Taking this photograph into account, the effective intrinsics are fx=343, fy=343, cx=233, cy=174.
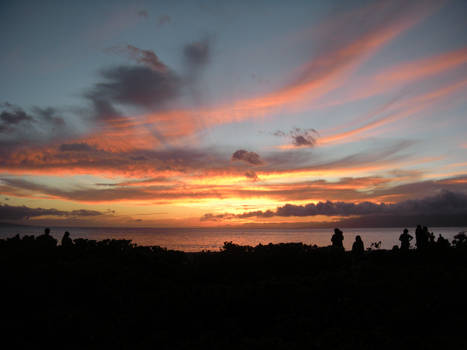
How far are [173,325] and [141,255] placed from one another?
A: 334 inches

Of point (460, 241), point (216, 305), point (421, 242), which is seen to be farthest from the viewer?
point (460, 241)

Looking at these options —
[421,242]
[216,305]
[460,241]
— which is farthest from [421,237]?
[216,305]

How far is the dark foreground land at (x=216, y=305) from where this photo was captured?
9.70 m

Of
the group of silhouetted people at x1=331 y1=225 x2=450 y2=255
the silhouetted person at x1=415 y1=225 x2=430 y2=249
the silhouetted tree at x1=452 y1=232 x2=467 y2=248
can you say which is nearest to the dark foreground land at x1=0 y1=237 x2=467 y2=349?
the group of silhouetted people at x1=331 y1=225 x2=450 y2=255

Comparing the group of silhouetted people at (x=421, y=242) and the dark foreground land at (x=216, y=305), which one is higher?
the group of silhouetted people at (x=421, y=242)

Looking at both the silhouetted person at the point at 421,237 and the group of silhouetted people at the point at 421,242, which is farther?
the silhouetted person at the point at 421,237

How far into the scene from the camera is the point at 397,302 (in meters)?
12.5

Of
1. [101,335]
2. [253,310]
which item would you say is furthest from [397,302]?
[101,335]

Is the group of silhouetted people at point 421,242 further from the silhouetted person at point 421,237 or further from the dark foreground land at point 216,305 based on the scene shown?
the dark foreground land at point 216,305

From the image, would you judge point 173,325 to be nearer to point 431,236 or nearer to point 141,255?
point 141,255

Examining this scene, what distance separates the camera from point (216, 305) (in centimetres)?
1218

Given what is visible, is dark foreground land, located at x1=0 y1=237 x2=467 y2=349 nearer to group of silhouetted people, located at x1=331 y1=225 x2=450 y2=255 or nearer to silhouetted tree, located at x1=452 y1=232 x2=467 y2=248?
group of silhouetted people, located at x1=331 y1=225 x2=450 y2=255

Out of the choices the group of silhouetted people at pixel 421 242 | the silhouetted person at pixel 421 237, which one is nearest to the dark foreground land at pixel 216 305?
the group of silhouetted people at pixel 421 242

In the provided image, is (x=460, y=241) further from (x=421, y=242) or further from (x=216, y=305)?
(x=216, y=305)
